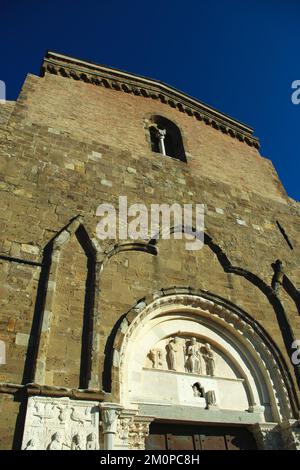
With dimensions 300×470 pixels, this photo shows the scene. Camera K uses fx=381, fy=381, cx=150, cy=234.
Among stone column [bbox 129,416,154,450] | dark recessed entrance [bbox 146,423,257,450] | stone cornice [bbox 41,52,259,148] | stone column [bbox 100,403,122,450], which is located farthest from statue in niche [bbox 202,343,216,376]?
stone cornice [bbox 41,52,259,148]

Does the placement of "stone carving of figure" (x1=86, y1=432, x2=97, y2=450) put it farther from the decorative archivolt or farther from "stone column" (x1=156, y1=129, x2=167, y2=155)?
"stone column" (x1=156, y1=129, x2=167, y2=155)

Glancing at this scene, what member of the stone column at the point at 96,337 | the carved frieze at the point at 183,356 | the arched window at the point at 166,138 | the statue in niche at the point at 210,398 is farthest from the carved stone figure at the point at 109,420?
the arched window at the point at 166,138

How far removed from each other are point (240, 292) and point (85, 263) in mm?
2835

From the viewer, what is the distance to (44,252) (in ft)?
17.9

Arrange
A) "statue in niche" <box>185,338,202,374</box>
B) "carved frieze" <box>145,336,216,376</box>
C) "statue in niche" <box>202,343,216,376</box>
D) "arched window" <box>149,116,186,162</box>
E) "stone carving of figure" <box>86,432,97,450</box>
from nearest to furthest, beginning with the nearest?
"stone carving of figure" <box>86,432,97,450</box>, "carved frieze" <box>145,336,216,376</box>, "statue in niche" <box>185,338,202,374</box>, "statue in niche" <box>202,343,216,376</box>, "arched window" <box>149,116,186,162</box>

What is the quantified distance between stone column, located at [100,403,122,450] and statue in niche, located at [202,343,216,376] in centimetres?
187

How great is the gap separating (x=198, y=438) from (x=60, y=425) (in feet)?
6.82

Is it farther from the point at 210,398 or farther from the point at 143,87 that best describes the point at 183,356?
the point at 143,87

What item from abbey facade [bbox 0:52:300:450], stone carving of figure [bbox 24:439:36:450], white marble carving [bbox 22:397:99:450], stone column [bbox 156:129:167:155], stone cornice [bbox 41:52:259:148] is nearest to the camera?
stone carving of figure [bbox 24:439:36:450]

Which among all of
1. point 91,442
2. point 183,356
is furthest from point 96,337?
point 183,356

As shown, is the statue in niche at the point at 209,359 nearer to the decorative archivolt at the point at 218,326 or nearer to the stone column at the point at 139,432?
the decorative archivolt at the point at 218,326

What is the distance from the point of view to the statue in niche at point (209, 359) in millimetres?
5823

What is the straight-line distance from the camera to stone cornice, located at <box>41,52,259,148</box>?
9.46m

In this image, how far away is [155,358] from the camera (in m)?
5.51
